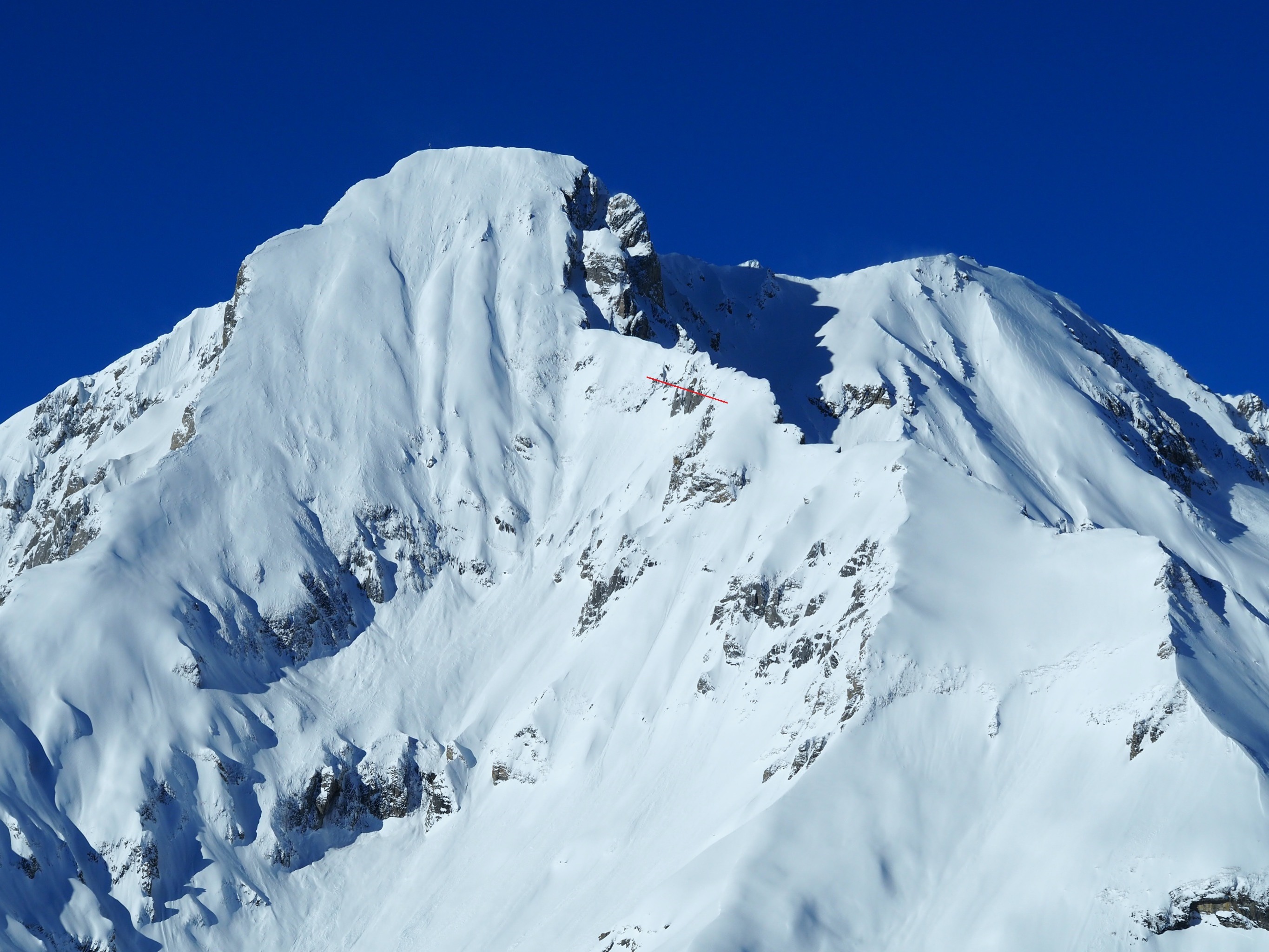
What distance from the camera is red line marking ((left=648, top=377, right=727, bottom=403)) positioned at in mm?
131750

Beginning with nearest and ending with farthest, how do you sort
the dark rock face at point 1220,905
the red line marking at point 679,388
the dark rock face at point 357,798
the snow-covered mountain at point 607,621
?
the dark rock face at point 1220,905
the snow-covered mountain at point 607,621
the dark rock face at point 357,798
the red line marking at point 679,388

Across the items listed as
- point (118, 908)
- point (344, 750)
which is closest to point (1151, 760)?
point (344, 750)

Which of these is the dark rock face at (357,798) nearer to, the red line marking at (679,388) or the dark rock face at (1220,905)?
the red line marking at (679,388)

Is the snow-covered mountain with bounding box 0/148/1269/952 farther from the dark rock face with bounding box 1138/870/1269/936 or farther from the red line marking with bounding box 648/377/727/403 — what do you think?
the red line marking with bounding box 648/377/727/403

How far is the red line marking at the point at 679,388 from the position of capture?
432 feet

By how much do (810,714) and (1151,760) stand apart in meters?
21.1

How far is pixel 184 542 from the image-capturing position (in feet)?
427

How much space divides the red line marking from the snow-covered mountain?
62 centimetres

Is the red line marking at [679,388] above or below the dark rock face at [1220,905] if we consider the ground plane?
above

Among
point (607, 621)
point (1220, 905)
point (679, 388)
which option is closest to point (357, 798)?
point (607, 621)

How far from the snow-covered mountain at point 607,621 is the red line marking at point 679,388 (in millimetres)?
624

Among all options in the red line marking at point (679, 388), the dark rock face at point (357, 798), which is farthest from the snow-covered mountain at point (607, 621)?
the red line marking at point (679, 388)

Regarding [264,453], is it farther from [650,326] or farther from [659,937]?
[659,937]

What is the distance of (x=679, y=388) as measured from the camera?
136625 mm
